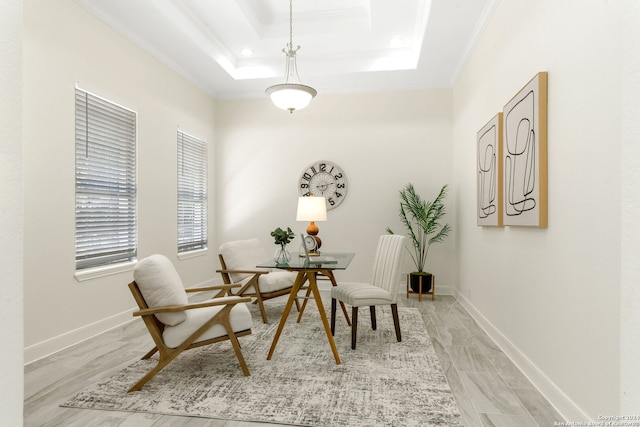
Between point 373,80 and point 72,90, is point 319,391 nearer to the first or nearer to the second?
point 72,90

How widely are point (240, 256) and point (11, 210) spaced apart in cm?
334

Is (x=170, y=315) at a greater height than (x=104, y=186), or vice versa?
(x=104, y=186)

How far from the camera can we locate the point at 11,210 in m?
0.81

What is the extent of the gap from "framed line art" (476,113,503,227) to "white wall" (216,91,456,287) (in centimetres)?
165

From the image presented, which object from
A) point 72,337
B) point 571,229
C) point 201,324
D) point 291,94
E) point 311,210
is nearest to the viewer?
point 571,229

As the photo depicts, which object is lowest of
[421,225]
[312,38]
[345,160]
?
[421,225]

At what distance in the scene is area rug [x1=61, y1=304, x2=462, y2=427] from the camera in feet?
6.71

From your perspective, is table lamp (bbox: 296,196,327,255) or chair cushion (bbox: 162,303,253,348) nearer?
chair cushion (bbox: 162,303,253,348)

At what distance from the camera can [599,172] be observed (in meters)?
1.73

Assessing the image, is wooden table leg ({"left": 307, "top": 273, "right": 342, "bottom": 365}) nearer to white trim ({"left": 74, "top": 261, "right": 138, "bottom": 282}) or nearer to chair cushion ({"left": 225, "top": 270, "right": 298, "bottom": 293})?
chair cushion ({"left": 225, "top": 270, "right": 298, "bottom": 293})

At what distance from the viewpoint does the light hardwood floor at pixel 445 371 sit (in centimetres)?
199

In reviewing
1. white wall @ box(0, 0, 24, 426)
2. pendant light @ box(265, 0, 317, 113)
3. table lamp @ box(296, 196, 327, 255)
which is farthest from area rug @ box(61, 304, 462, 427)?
pendant light @ box(265, 0, 317, 113)

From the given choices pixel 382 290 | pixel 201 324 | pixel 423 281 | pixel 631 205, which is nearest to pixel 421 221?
pixel 423 281

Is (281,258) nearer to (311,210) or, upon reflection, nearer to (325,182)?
(311,210)
